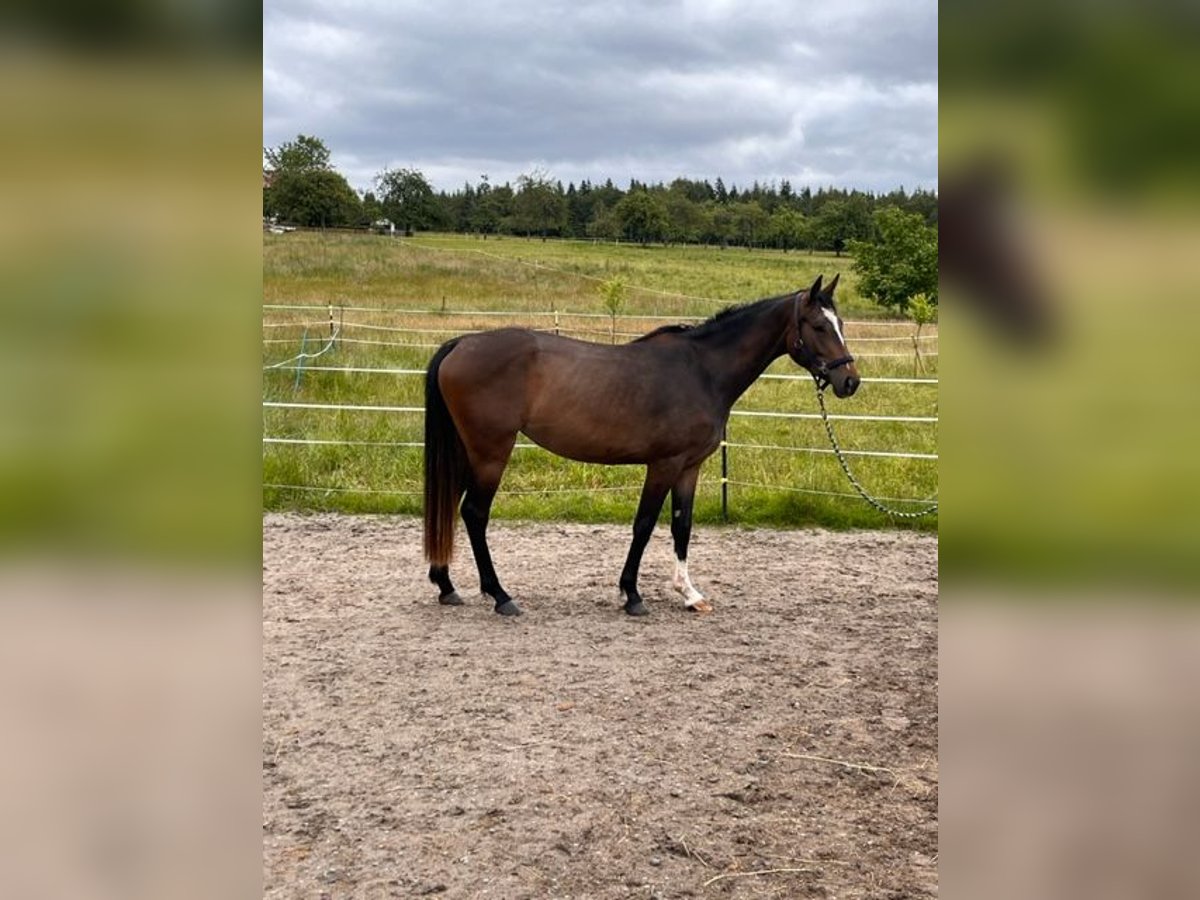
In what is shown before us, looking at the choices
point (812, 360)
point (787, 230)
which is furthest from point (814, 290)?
point (787, 230)

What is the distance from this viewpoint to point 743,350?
4891 millimetres

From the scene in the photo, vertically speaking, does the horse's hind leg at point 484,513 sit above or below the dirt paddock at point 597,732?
above

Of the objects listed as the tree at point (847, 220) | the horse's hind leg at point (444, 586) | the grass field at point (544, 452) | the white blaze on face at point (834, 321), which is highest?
the tree at point (847, 220)

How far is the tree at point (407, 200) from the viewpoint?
1925 inches

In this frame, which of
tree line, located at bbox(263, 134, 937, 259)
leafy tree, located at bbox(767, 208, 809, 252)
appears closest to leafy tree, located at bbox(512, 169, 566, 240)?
tree line, located at bbox(263, 134, 937, 259)

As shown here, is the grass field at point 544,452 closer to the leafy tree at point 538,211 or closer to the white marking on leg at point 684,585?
the white marking on leg at point 684,585

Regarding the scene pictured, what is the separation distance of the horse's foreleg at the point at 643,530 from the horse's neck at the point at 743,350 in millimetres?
570

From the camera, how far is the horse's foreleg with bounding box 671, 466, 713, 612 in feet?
16.3

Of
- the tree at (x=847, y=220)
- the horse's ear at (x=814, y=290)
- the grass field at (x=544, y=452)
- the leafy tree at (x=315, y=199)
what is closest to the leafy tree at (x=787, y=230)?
the tree at (x=847, y=220)
